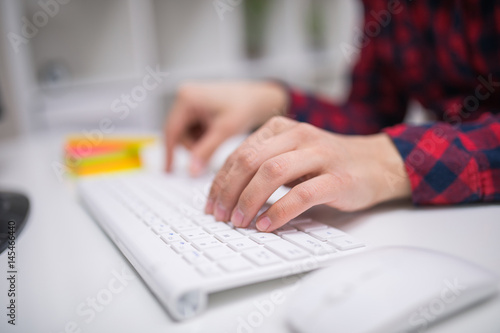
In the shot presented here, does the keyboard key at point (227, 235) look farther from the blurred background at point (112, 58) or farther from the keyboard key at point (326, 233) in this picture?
the blurred background at point (112, 58)

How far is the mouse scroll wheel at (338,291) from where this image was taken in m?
0.23

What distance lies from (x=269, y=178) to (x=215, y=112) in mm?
386

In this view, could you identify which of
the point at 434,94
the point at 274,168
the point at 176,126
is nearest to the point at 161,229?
the point at 274,168

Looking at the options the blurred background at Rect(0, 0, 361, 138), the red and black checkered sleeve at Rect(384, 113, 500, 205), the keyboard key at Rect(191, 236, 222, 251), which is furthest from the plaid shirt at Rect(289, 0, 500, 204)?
the blurred background at Rect(0, 0, 361, 138)

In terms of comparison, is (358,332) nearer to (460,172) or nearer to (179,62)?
(460,172)

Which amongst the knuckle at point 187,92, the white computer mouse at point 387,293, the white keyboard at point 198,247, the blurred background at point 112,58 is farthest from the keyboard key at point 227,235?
the blurred background at point 112,58

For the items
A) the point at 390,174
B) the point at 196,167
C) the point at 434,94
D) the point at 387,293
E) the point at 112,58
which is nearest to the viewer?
the point at 387,293

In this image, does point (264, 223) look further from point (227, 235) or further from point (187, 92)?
point (187, 92)

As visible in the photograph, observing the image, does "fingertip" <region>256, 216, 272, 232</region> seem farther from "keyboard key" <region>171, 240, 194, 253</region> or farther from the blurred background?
the blurred background

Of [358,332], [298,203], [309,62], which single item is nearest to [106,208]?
[298,203]

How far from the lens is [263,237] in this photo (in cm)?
35

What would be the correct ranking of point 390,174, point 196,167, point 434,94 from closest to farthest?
point 390,174 < point 196,167 < point 434,94

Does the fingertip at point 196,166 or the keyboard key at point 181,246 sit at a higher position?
the keyboard key at point 181,246

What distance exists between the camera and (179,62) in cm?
165
